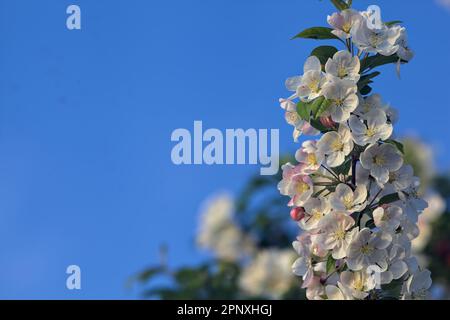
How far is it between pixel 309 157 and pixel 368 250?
0.24 meters

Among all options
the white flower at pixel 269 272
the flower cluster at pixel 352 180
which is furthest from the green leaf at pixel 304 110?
the white flower at pixel 269 272

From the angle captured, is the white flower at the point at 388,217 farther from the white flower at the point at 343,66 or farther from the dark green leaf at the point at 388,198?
the white flower at the point at 343,66

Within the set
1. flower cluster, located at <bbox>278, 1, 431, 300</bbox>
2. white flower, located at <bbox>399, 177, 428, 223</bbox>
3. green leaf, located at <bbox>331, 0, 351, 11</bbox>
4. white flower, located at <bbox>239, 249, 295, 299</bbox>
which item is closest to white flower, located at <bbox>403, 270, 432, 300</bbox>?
flower cluster, located at <bbox>278, 1, 431, 300</bbox>

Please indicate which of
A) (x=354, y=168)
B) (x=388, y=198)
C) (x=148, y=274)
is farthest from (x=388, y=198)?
(x=148, y=274)

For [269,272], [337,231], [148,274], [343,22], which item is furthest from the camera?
[269,272]

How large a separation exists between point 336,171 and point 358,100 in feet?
0.55

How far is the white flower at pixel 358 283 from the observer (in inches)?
71.6

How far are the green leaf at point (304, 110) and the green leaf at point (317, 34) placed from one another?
0.66 ft

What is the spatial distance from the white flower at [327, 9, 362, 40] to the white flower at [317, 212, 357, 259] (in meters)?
0.41

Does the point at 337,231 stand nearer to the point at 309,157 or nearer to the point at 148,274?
the point at 309,157

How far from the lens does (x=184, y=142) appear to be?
2480 millimetres

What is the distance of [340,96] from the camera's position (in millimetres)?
1854

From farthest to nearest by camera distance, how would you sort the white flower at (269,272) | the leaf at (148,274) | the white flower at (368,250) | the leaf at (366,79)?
1. the white flower at (269,272)
2. the leaf at (148,274)
3. the leaf at (366,79)
4. the white flower at (368,250)

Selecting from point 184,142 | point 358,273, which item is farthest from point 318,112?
point 184,142
